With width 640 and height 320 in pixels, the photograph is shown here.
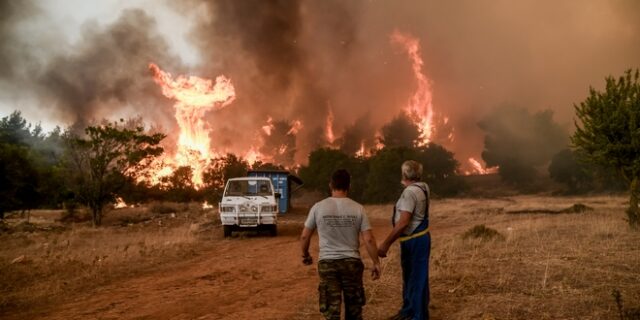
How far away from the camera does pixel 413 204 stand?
17.1 ft

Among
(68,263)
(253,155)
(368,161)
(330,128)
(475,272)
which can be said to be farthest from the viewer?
(330,128)

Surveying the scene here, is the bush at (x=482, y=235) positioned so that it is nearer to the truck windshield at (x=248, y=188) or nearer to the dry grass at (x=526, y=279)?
the dry grass at (x=526, y=279)

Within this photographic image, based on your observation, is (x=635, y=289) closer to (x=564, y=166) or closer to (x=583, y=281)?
(x=583, y=281)

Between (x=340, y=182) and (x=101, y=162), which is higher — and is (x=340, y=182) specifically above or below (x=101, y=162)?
below

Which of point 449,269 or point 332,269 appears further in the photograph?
point 449,269

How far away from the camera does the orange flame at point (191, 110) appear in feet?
192

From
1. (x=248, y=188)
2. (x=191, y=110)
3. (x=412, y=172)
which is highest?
(x=191, y=110)

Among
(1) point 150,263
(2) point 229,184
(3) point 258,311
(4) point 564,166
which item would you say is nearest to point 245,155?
(4) point 564,166

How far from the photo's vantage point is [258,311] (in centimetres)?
673

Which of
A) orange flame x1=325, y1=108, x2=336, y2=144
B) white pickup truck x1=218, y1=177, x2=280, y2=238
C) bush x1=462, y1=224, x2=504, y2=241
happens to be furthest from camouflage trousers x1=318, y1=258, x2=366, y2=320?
orange flame x1=325, y1=108, x2=336, y2=144

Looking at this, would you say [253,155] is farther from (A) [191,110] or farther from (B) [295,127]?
(A) [191,110]

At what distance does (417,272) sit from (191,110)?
6114 centimetres

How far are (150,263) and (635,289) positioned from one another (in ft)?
35.4

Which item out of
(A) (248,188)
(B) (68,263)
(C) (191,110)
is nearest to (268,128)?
(C) (191,110)
